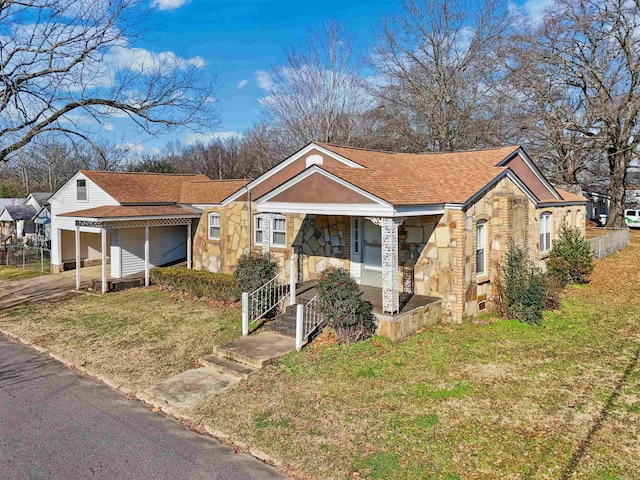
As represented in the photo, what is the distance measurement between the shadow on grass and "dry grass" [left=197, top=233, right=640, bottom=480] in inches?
0.9

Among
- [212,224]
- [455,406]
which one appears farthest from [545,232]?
[212,224]

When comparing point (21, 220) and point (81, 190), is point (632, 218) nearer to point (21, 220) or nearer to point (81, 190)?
point (81, 190)

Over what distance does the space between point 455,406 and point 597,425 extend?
1912mm

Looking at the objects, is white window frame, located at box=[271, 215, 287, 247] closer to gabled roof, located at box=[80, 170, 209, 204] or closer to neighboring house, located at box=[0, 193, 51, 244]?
gabled roof, located at box=[80, 170, 209, 204]

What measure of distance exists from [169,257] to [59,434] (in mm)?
13972

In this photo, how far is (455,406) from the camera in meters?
6.89

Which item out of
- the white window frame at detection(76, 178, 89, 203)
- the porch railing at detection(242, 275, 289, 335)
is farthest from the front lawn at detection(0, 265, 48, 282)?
the porch railing at detection(242, 275, 289, 335)

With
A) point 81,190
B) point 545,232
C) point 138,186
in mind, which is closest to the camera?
point 545,232

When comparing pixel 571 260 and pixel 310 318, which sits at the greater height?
pixel 571 260

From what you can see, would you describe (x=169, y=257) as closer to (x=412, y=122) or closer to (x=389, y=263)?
(x=389, y=263)

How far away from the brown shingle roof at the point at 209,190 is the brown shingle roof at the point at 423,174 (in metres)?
6.36

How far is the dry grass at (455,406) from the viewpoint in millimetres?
5520

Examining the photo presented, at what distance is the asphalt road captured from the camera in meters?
5.55

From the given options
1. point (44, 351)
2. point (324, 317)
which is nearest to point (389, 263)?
point (324, 317)
